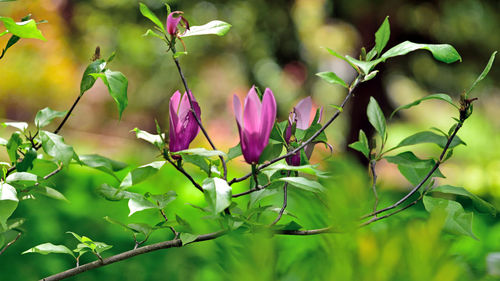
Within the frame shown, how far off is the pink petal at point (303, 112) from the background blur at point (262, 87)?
209 mm

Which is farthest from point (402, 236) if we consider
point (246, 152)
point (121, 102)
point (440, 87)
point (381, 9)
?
point (440, 87)

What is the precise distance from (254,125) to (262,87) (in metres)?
5.90

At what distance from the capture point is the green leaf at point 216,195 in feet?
2.15

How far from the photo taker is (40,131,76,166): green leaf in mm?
787

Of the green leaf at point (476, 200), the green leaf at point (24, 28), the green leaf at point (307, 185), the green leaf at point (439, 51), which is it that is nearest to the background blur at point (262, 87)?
the green leaf at point (307, 185)

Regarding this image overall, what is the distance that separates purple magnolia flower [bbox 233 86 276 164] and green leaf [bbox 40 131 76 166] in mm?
248

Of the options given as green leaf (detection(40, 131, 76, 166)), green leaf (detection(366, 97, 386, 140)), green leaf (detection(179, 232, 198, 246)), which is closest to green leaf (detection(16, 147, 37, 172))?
green leaf (detection(40, 131, 76, 166))

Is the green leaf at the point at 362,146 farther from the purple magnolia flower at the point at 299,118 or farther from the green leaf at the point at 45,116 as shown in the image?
the green leaf at the point at 45,116

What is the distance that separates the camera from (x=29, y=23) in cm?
74

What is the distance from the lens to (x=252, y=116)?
0.74 meters

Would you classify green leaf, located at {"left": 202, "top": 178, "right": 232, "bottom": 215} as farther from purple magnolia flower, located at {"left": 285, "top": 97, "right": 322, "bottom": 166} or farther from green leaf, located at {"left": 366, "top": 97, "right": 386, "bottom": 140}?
green leaf, located at {"left": 366, "top": 97, "right": 386, "bottom": 140}

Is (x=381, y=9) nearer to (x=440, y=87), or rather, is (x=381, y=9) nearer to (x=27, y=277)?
(x=440, y=87)

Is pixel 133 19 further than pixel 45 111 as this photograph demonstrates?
Yes

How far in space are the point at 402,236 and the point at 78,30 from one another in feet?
29.3
